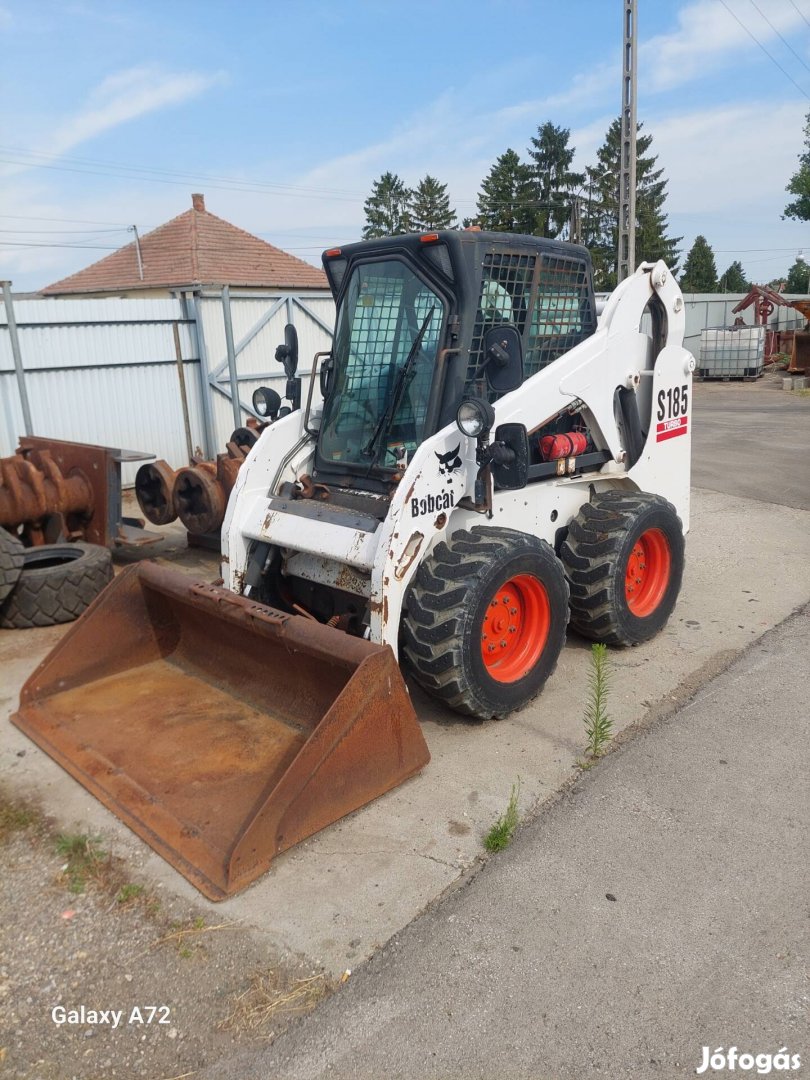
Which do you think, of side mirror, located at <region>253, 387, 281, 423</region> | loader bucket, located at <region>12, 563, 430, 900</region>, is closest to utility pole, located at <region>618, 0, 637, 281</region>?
side mirror, located at <region>253, 387, 281, 423</region>

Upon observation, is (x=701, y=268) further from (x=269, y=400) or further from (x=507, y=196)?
(x=269, y=400)

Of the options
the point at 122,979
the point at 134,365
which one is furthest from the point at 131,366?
the point at 122,979

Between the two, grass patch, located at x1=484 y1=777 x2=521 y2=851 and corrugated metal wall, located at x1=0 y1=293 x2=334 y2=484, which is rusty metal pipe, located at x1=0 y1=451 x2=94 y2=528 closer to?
corrugated metal wall, located at x1=0 y1=293 x2=334 y2=484

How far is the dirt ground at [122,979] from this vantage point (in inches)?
93.6

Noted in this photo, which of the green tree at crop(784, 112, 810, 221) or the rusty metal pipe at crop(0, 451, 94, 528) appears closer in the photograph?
the rusty metal pipe at crop(0, 451, 94, 528)

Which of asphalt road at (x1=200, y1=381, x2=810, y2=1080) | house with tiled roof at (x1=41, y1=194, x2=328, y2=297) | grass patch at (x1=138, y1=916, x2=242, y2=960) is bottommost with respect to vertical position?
asphalt road at (x1=200, y1=381, x2=810, y2=1080)

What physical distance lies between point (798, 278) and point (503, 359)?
230 ft

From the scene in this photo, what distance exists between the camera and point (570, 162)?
46562 mm

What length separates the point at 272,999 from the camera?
8.33 ft

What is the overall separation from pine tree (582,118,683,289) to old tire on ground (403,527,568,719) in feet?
131

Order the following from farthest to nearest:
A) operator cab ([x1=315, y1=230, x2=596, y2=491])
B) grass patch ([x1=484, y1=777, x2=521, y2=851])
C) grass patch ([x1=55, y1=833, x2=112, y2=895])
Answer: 1. operator cab ([x1=315, y1=230, x2=596, y2=491])
2. grass patch ([x1=484, y1=777, x2=521, y2=851])
3. grass patch ([x1=55, y1=833, x2=112, y2=895])

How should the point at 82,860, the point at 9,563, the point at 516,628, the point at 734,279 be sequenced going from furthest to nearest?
the point at 734,279 → the point at 9,563 → the point at 516,628 → the point at 82,860

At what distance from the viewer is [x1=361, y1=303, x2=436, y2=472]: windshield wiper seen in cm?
431

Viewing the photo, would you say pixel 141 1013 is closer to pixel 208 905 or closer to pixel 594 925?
pixel 208 905
